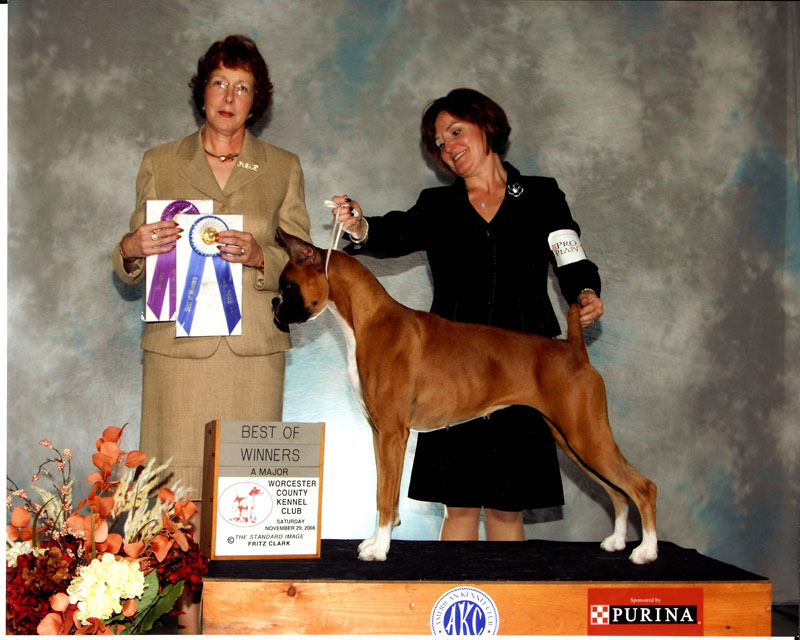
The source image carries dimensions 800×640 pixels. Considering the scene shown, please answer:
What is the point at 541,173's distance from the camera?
4125 millimetres

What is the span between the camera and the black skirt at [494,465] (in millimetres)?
3002

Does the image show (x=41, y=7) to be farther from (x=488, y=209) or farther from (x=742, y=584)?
(x=742, y=584)

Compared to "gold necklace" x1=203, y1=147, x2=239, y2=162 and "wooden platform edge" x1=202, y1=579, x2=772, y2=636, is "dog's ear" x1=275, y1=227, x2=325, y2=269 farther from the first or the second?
"wooden platform edge" x1=202, y1=579, x2=772, y2=636

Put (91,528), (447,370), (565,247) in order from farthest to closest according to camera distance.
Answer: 1. (565,247)
2. (447,370)
3. (91,528)

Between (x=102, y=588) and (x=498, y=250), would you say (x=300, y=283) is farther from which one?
(x=102, y=588)

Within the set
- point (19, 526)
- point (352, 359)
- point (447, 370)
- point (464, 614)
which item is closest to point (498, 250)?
point (447, 370)

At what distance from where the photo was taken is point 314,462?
8.16ft

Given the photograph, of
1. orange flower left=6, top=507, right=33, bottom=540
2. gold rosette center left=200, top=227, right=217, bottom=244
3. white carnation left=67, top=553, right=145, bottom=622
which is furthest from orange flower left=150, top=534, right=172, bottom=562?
gold rosette center left=200, top=227, right=217, bottom=244

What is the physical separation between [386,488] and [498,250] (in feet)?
3.41

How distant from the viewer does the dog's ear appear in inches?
103

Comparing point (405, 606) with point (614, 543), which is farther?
point (614, 543)

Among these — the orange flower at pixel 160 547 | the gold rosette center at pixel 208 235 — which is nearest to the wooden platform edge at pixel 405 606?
the orange flower at pixel 160 547

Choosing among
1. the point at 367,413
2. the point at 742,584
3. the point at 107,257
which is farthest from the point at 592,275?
the point at 107,257

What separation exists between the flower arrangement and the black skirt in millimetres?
1058
